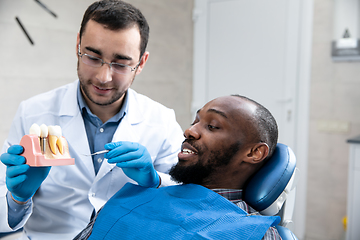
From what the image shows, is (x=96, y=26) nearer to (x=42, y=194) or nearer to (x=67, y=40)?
(x=42, y=194)

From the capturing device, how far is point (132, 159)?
1138 millimetres

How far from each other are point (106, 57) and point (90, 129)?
326 mm

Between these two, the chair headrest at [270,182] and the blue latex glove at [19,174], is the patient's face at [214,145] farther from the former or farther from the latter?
the blue latex glove at [19,174]

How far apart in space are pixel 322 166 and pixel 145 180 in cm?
215

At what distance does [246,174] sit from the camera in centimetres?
117

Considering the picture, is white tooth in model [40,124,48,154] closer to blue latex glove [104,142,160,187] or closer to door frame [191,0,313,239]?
blue latex glove [104,142,160,187]

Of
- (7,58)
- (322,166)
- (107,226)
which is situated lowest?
(322,166)

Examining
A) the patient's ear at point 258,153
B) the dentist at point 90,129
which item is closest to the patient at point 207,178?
the patient's ear at point 258,153

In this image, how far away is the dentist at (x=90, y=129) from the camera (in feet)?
4.03

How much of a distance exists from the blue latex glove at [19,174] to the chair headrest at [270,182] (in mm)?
699

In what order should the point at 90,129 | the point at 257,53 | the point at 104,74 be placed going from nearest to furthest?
the point at 104,74
the point at 90,129
the point at 257,53

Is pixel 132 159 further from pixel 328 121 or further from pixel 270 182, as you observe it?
pixel 328 121

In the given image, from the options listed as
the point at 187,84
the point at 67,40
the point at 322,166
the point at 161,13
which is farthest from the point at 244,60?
the point at 67,40

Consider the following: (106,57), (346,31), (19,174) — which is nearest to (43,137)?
(19,174)
